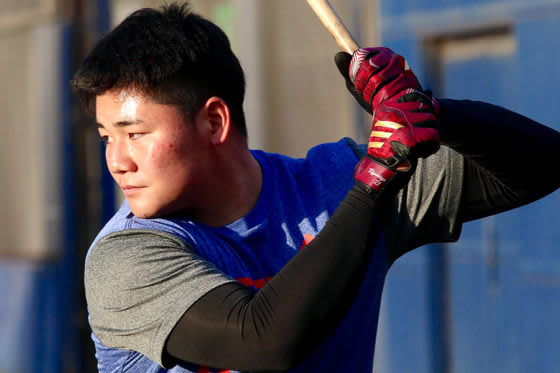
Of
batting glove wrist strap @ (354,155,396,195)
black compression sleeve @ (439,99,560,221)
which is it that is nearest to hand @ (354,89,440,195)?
batting glove wrist strap @ (354,155,396,195)

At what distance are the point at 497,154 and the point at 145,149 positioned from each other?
106cm

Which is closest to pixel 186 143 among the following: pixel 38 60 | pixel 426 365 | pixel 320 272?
pixel 320 272

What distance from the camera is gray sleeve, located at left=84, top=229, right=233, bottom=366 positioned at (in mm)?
2131

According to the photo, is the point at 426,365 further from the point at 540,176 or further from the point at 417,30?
the point at 540,176

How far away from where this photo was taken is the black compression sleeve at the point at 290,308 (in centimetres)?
199

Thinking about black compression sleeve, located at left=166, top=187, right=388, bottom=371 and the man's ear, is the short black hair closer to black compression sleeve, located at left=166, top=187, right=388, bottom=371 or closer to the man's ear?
the man's ear

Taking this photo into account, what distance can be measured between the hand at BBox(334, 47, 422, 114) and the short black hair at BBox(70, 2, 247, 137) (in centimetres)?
46

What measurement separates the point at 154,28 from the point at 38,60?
4.07 meters

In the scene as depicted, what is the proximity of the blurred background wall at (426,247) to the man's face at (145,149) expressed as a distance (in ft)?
9.39

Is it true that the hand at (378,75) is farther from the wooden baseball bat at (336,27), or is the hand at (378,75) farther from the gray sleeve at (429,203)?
the gray sleeve at (429,203)

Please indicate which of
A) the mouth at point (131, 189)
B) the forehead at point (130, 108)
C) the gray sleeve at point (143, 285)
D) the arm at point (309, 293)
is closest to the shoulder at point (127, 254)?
the gray sleeve at point (143, 285)

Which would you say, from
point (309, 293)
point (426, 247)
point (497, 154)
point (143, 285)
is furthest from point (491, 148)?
point (426, 247)

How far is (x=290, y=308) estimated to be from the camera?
199cm

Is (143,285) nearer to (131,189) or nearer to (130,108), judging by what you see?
(131,189)
